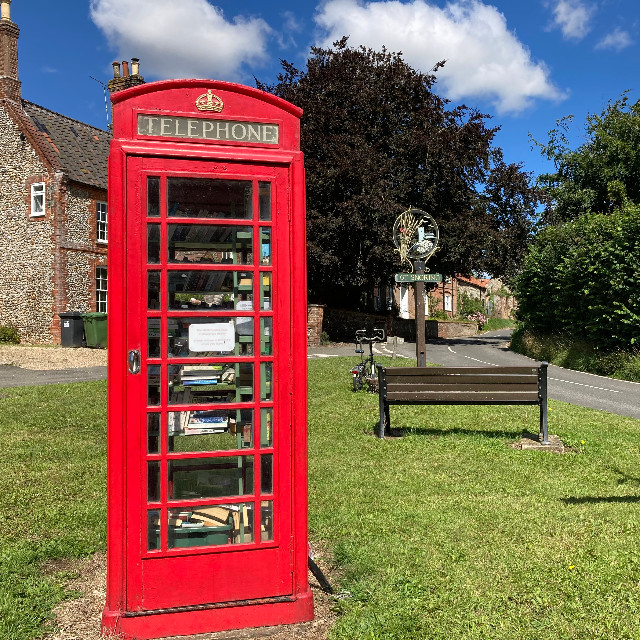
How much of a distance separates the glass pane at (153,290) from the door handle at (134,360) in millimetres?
254

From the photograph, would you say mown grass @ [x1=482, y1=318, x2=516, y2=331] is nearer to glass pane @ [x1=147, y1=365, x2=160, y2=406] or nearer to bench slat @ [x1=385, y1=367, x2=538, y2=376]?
bench slat @ [x1=385, y1=367, x2=538, y2=376]

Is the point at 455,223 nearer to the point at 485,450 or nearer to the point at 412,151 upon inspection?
the point at 412,151

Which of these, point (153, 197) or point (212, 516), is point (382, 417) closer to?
point (212, 516)

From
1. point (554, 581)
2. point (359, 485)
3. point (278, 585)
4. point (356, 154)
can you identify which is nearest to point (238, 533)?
point (278, 585)

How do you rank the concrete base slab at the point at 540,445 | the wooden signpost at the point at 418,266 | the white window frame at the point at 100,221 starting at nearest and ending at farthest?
1. the concrete base slab at the point at 540,445
2. the wooden signpost at the point at 418,266
3. the white window frame at the point at 100,221

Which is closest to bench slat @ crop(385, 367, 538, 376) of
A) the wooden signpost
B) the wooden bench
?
the wooden bench

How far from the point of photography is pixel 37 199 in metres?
26.5

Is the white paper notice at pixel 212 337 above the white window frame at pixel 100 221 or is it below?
below

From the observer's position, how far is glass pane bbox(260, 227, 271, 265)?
11.5 ft

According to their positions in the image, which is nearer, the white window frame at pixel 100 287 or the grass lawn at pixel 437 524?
the grass lawn at pixel 437 524

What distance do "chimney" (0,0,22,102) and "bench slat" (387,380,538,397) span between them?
81.2 ft

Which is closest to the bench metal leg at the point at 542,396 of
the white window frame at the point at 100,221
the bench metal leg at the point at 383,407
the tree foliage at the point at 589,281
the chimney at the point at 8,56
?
the bench metal leg at the point at 383,407

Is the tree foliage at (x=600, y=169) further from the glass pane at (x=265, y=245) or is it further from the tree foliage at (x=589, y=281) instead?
the glass pane at (x=265, y=245)

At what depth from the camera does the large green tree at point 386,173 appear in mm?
28859
